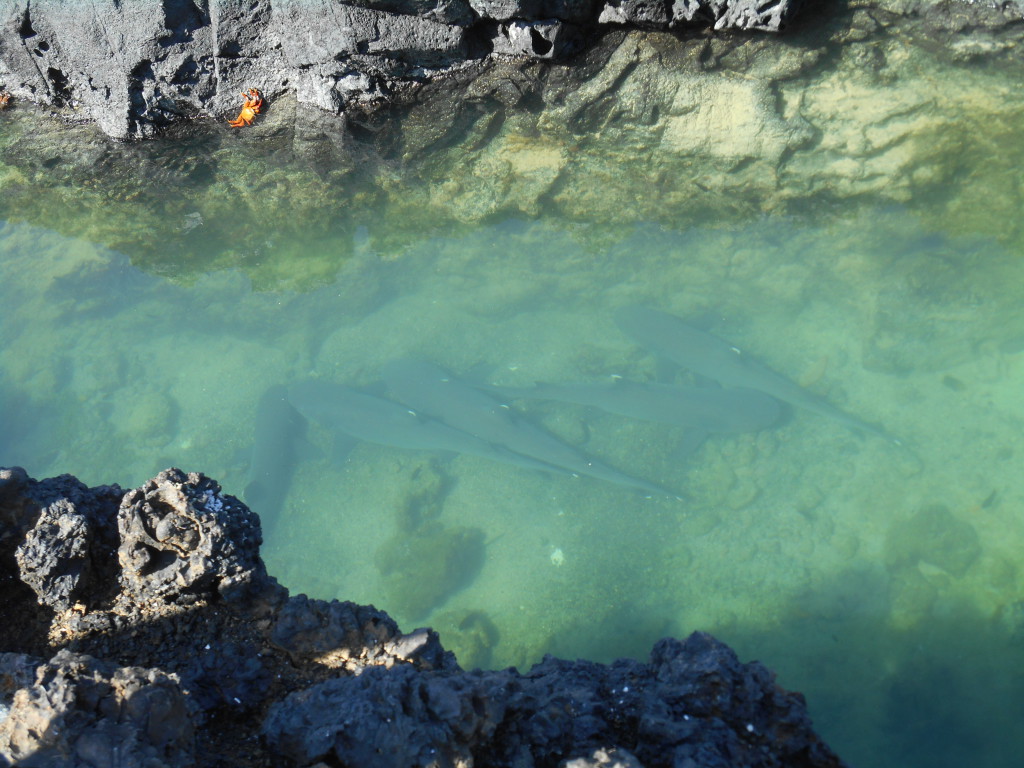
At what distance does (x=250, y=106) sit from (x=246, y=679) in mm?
6118

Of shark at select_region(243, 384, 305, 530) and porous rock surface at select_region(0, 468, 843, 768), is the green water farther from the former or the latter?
porous rock surface at select_region(0, 468, 843, 768)

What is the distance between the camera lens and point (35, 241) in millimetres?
8875

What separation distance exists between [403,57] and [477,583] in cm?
548

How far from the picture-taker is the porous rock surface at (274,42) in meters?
6.19

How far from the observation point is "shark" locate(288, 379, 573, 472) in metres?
7.65

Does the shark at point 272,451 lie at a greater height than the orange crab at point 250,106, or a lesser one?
lesser

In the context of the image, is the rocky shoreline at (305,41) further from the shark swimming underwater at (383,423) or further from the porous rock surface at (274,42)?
the shark swimming underwater at (383,423)

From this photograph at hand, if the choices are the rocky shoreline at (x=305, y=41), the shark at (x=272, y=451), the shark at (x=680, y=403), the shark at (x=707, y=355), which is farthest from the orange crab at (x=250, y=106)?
the shark at (x=707, y=355)

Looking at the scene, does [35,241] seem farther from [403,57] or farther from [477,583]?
[477,583]

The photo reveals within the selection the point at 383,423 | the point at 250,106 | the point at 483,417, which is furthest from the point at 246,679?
the point at 250,106

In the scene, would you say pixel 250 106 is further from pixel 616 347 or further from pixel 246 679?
pixel 246 679

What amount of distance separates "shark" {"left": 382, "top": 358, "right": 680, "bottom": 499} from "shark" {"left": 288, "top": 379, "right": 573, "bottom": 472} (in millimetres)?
105

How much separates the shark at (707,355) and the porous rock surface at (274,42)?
10.0ft

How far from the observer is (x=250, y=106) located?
23.0 feet
